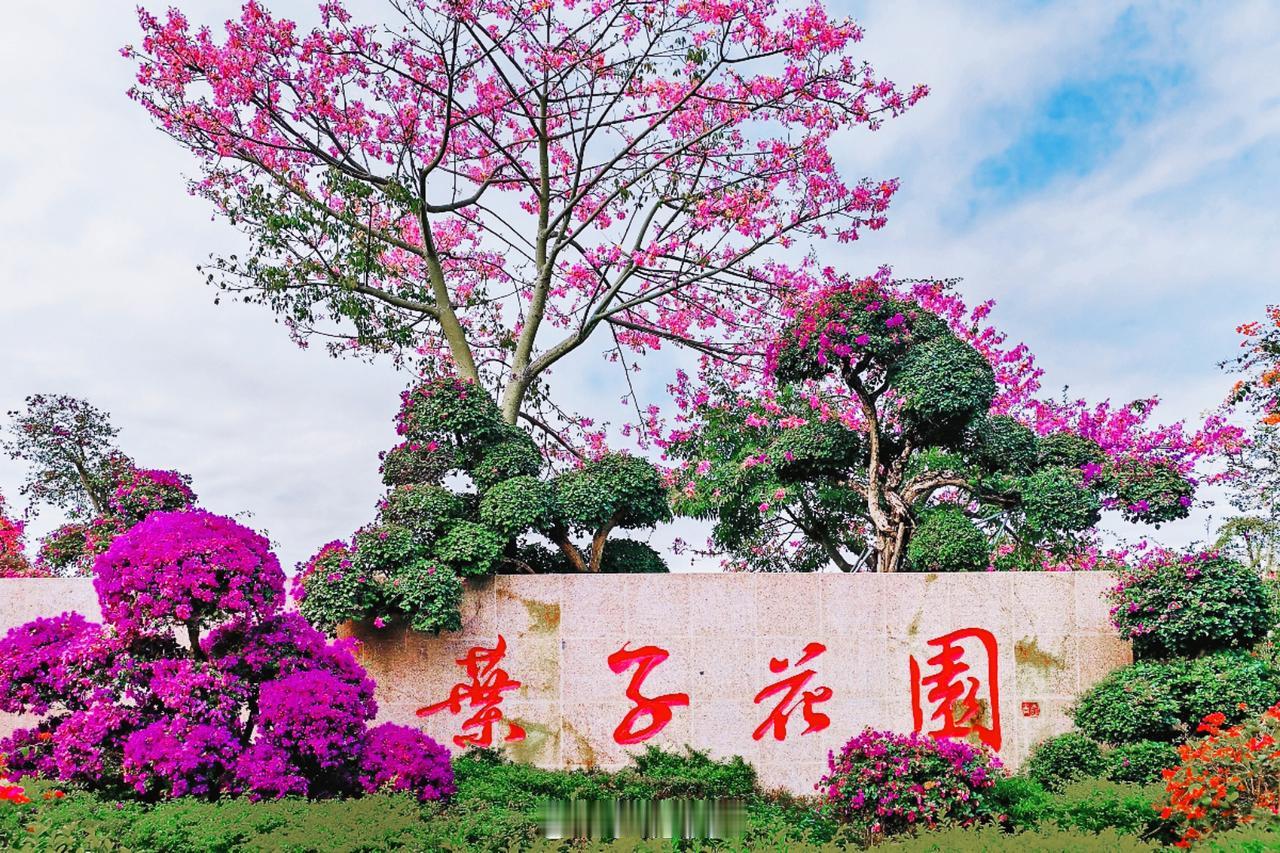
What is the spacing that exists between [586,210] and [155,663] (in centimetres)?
534

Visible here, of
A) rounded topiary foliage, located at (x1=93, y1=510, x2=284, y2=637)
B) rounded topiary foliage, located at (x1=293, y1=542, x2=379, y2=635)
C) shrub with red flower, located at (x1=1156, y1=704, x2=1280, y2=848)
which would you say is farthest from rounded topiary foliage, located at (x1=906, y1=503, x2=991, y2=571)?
rounded topiary foliage, located at (x1=93, y1=510, x2=284, y2=637)

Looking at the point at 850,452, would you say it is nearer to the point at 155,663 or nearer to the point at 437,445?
the point at 437,445

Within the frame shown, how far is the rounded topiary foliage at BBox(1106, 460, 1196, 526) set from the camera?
23.0 ft

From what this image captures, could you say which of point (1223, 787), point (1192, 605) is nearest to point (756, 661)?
point (1192, 605)

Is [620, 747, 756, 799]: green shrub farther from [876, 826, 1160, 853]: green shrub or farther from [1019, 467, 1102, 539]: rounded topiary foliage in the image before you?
[1019, 467, 1102, 539]: rounded topiary foliage

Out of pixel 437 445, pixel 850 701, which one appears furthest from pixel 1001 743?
pixel 437 445

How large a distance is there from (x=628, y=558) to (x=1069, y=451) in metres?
3.21

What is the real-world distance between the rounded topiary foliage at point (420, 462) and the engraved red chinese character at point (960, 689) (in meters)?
3.41

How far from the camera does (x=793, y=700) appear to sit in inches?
269

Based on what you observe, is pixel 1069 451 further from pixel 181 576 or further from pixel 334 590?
pixel 181 576

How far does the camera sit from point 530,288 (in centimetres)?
924

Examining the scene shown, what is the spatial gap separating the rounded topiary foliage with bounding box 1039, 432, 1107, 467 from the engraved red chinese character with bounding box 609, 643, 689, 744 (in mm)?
3096

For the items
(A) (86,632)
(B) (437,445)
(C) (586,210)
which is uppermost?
(C) (586,210)

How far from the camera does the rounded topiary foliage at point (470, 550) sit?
6.80 metres
